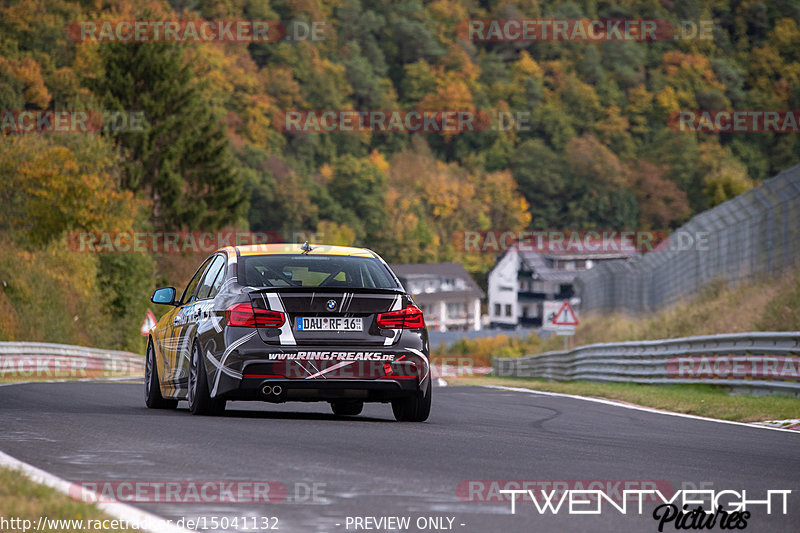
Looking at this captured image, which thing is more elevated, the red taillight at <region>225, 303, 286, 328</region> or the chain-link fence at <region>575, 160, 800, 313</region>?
the chain-link fence at <region>575, 160, 800, 313</region>

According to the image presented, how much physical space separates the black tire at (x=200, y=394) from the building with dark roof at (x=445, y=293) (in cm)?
14169

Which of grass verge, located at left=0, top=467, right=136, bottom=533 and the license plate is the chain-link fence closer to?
the license plate

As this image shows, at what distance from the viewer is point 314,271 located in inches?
466

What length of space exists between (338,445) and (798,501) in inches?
129

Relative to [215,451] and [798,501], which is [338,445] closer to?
[215,451]

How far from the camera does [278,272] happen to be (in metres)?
11.8

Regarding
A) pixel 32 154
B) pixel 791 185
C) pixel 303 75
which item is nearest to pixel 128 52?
pixel 32 154

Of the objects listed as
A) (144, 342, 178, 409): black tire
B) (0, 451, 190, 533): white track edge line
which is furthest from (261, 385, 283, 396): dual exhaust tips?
(0, 451, 190, 533): white track edge line

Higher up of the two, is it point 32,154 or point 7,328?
point 32,154

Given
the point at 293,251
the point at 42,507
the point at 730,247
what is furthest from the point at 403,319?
the point at 730,247

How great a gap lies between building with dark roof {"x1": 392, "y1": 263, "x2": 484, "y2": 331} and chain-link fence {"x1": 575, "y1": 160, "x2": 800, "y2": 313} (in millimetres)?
115306

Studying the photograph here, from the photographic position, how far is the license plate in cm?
1102

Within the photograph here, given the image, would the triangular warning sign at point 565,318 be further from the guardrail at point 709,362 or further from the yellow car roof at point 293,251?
the yellow car roof at point 293,251

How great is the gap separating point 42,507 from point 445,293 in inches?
6041
